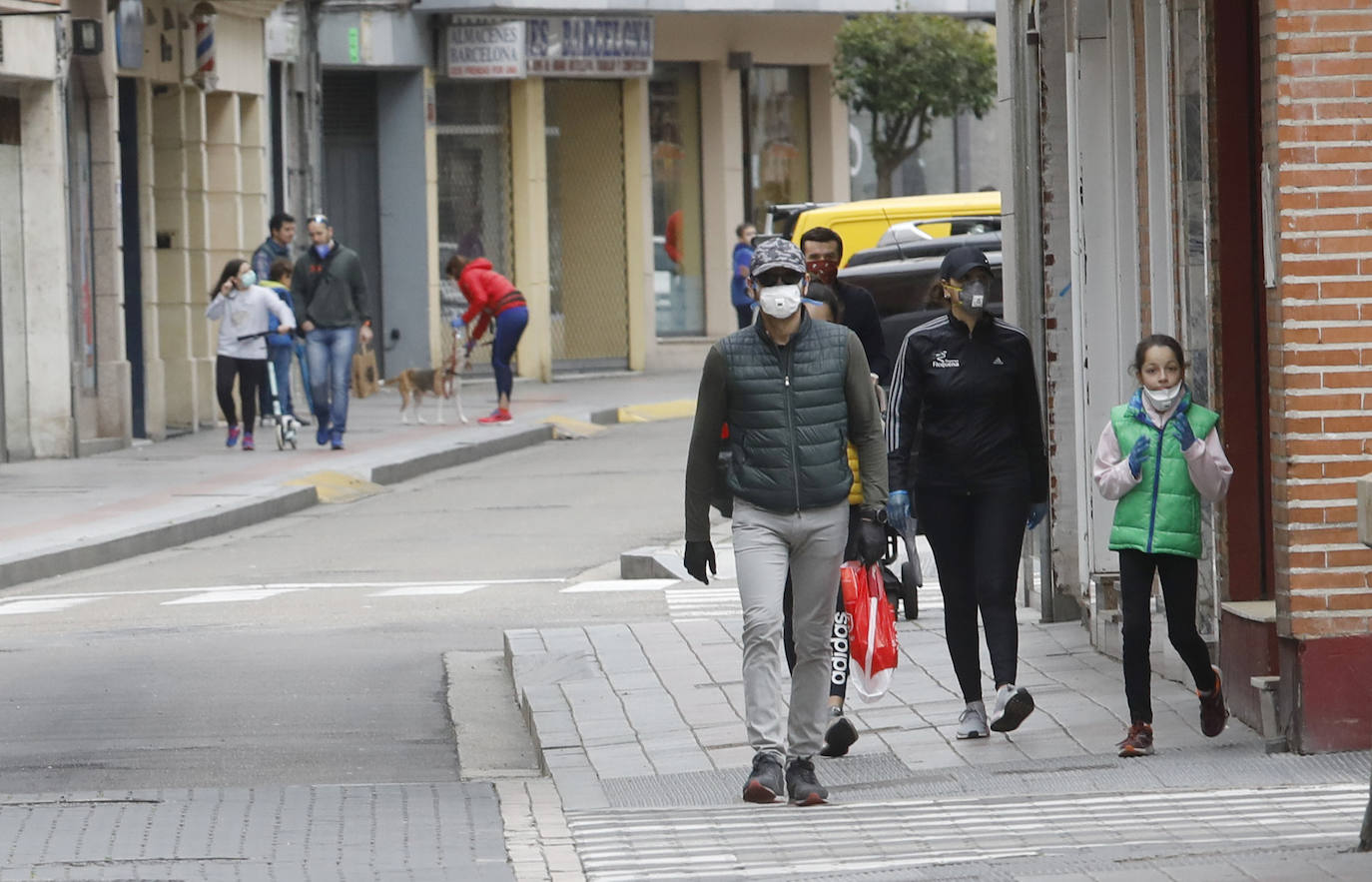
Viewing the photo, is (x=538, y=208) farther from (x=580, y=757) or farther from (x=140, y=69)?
(x=580, y=757)

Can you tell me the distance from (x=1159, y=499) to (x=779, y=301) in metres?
1.50

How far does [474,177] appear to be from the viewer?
105 ft

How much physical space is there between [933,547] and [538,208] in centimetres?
2330

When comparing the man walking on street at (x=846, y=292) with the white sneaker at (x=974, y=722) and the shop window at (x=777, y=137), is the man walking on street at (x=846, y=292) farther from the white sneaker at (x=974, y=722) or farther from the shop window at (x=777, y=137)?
the shop window at (x=777, y=137)

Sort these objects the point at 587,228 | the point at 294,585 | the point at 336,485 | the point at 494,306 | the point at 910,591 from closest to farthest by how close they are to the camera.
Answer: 1. the point at 910,591
2. the point at 294,585
3. the point at 336,485
4. the point at 494,306
5. the point at 587,228

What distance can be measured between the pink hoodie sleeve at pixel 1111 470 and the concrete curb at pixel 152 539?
8.78m

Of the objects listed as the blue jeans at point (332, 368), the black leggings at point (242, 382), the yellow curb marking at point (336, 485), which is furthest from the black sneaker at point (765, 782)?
the black leggings at point (242, 382)

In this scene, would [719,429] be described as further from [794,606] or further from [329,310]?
[329,310]

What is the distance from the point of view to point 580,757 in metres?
8.81

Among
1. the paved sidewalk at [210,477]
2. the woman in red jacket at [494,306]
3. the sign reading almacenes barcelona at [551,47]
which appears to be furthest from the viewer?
the sign reading almacenes barcelona at [551,47]

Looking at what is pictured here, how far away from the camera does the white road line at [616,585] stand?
1432 cm

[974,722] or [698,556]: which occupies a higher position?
[698,556]

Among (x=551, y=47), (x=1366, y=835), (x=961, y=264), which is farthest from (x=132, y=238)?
(x=1366, y=835)

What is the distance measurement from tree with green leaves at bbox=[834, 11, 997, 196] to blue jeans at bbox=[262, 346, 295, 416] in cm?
1264
